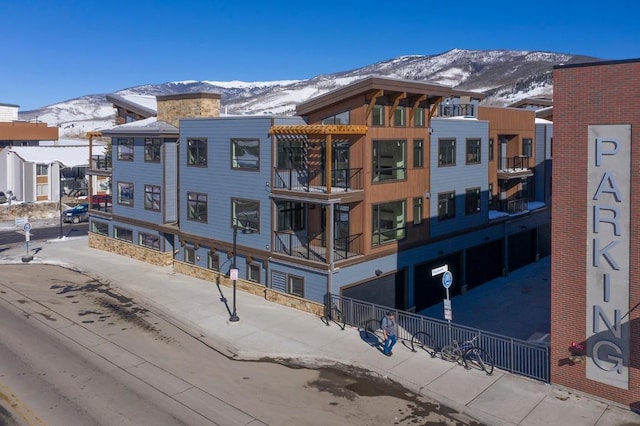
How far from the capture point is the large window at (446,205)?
3172cm

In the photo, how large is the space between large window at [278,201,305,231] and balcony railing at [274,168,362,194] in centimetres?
117

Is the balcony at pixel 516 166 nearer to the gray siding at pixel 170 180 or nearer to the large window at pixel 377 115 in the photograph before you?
the large window at pixel 377 115

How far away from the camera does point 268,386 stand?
61.2 ft

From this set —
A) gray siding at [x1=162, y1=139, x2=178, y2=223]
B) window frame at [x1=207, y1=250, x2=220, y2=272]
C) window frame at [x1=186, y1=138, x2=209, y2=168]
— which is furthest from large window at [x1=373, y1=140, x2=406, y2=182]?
gray siding at [x1=162, y1=139, x2=178, y2=223]

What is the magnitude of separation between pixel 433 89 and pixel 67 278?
22.9 meters

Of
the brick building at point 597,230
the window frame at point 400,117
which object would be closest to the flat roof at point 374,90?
the window frame at point 400,117

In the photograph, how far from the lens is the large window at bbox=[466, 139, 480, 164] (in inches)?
1337

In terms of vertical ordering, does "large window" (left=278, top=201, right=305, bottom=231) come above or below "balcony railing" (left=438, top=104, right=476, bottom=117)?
below

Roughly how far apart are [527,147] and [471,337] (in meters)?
23.3

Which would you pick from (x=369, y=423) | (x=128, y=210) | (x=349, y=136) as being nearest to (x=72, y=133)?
(x=128, y=210)

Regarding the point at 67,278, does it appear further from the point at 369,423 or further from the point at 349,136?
the point at 369,423

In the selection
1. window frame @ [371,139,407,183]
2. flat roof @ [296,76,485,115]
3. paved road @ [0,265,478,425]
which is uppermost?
flat roof @ [296,76,485,115]

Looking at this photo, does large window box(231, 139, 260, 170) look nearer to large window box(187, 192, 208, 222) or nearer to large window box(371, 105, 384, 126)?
large window box(187, 192, 208, 222)

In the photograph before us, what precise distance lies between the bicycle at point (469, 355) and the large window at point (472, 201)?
14492mm
